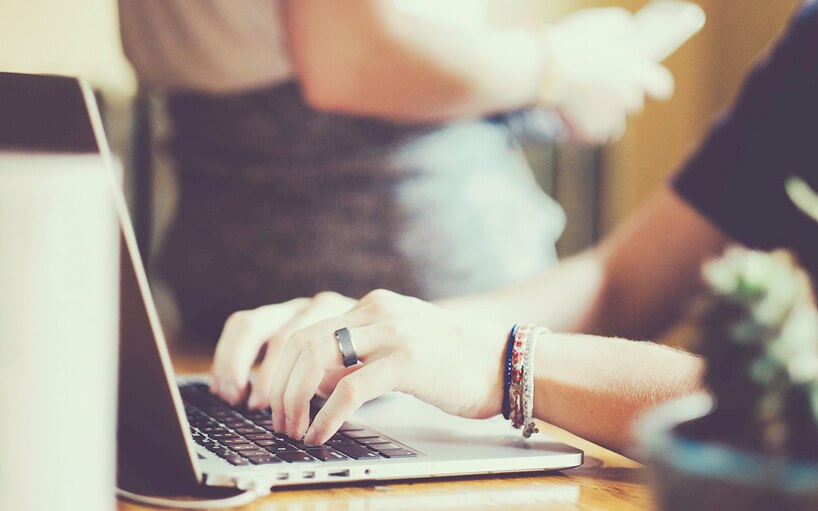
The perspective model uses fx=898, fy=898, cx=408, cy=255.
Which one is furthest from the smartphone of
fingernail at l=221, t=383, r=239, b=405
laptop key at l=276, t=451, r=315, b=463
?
laptop key at l=276, t=451, r=315, b=463

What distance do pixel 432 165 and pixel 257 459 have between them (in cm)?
78

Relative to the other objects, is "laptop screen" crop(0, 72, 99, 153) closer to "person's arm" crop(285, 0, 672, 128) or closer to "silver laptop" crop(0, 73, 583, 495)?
"silver laptop" crop(0, 73, 583, 495)

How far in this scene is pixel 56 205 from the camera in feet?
1.03

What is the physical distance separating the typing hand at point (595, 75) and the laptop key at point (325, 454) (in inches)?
34.7

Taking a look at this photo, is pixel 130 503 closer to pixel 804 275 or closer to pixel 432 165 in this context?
pixel 804 275

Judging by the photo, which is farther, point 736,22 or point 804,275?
point 736,22

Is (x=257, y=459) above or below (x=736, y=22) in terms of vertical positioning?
below

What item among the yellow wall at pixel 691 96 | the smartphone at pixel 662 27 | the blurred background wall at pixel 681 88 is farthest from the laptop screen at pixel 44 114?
the yellow wall at pixel 691 96

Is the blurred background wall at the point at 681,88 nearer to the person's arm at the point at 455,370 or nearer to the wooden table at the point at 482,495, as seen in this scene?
the person's arm at the point at 455,370

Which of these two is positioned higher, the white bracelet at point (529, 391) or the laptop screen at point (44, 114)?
the laptop screen at point (44, 114)

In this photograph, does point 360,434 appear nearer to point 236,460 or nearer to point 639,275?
point 236,460

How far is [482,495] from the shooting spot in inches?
21.9

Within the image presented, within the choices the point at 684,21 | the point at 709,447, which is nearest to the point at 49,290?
the point at 709,447

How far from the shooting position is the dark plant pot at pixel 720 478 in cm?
24
